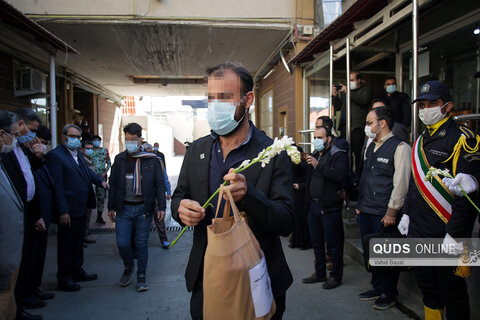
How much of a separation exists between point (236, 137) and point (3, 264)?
2195mm

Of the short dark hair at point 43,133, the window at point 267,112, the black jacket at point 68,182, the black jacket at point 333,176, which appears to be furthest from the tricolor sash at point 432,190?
the window at point 267,112

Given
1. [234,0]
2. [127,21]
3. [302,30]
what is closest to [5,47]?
[127,21]

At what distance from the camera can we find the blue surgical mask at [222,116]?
184 cm

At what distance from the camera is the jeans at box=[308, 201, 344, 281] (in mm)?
4207

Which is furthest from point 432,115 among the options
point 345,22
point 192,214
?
point 345,22

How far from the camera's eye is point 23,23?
552cm

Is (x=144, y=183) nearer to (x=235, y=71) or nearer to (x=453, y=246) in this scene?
(x=235, y=71)

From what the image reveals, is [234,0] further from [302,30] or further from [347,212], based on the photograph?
[347,212]

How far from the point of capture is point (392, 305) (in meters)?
3.70

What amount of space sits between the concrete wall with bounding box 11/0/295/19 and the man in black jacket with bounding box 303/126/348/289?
15.4 feet

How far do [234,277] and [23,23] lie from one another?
608 cm

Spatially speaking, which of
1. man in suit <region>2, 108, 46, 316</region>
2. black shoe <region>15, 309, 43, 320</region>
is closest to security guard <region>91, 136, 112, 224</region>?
man in suit <region>2, 108, 46, 316</region>

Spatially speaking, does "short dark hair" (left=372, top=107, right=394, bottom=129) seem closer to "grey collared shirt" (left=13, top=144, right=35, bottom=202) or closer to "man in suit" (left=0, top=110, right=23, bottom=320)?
"man in suit" (left=0, top=110, right=23, bottom=320)

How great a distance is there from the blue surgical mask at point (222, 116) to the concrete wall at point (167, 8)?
22.1 ft
